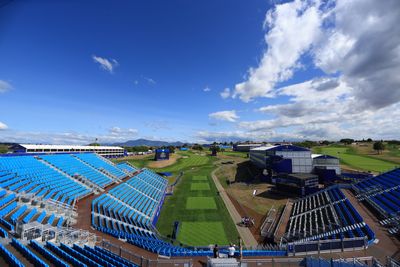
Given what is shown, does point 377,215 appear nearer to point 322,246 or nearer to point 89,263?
point 322,246

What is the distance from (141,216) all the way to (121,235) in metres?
10.8

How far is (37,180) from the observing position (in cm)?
2677

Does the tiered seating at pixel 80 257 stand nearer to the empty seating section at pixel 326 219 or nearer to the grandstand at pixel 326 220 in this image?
the grandstand at pixel 326 220

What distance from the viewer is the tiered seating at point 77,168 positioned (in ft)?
116

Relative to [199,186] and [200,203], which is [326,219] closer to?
[200,203]

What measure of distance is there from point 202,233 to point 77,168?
1077 inches

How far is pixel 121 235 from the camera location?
1862 cm

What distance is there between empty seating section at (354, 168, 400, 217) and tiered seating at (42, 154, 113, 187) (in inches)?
1623

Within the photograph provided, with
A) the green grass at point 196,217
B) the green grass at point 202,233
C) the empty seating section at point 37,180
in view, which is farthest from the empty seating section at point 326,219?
the empty seating section at point 37,180

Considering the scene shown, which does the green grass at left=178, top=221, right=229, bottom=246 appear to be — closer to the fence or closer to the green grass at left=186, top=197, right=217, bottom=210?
the green grass at left=186, top=197, right=217, bottom=210

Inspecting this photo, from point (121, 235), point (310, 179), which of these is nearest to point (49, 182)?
point (121, 235)

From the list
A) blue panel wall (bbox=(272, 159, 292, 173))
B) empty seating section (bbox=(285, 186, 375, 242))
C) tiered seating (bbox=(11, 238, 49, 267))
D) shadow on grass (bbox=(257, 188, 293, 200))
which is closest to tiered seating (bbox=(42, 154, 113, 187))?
tiered seating (bbox=(11, 238, 49, 267))

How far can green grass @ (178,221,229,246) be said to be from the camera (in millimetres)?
24125

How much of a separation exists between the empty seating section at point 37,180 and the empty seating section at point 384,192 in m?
38.6
